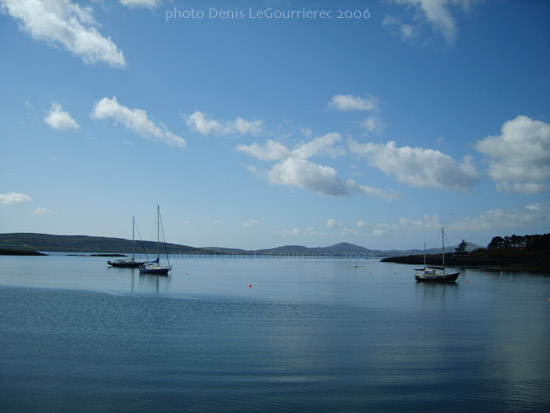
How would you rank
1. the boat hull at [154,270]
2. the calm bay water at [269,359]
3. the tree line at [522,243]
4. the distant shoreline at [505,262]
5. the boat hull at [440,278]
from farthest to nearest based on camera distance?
the tree line at [522,243] < the distant shoreline at [505,262] < the boat hull at [154,270] < the boat hull at [440,278] < the calm bay water at [269,359]

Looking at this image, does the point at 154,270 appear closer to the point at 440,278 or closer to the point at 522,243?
the point at 440,278

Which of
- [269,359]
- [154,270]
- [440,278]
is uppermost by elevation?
[154,270]

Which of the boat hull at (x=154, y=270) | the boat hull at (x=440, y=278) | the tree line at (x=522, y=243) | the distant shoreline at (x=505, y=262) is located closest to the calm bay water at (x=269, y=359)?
the boat hull at (x=440, y=278)

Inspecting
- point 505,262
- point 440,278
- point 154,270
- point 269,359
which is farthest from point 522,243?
point 269,359

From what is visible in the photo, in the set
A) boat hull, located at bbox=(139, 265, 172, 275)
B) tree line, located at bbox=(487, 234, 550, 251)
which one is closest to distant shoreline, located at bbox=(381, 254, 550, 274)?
tree line, located at bbox=(487, 234, 550, 251)

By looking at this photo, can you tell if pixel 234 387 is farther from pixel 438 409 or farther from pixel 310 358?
pixel 438 409

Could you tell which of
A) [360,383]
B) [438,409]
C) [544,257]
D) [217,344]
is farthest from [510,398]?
[544,257]

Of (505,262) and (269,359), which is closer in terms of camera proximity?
(269,359)

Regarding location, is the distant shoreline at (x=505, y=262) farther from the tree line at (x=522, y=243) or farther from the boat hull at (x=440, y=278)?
the boat hull at (x=440, y=278)

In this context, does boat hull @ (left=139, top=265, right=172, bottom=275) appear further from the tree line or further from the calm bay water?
the tree line

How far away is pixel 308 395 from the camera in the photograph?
12547 millimetres

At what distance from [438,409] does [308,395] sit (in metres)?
3.50

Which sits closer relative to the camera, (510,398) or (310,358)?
(510,398)

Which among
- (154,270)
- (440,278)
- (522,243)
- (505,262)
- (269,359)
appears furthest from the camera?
(522,243)
